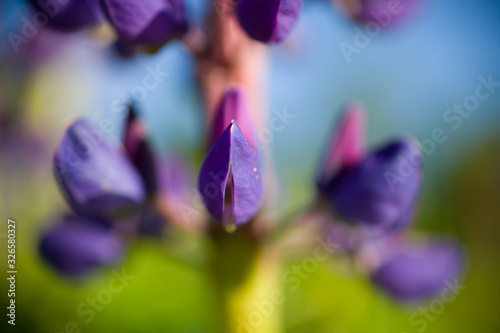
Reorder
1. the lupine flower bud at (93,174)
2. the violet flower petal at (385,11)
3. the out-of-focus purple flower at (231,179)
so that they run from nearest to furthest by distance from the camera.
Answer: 1. the out-of-focus purple flower at (231,179)
2. the lupine flower bud at (93,174)
3. the violet flower petal at (385,11)

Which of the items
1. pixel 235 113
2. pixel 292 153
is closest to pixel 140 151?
pixel 235 113

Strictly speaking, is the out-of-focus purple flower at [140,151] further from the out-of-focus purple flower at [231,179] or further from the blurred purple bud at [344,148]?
the blurred purple bud at [344,148]

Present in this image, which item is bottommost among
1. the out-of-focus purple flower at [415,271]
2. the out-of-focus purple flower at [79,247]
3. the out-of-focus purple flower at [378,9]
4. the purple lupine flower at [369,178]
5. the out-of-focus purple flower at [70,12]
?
the out-of-focus purple flower at [79,247]

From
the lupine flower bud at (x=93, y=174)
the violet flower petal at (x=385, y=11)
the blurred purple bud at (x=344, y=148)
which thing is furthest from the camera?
the violet flower petal at (x=385, y=11)

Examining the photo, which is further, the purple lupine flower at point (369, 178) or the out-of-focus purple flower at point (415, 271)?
the out-of-focus purple flower at point (415, 271)

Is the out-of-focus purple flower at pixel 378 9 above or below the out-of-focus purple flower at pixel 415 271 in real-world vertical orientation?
above

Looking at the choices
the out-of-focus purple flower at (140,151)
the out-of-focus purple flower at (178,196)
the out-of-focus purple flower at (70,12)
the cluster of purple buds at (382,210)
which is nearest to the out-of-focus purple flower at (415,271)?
the cluster of purple buds at (382,210)

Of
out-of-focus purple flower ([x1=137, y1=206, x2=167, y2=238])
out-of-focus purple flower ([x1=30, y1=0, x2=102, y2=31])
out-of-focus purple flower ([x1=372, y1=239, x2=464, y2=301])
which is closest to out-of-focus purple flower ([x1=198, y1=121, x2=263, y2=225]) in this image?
out-of-focus purple flower ([x1=137, y1=206, x2=167, y2=238])
